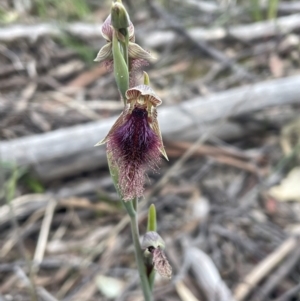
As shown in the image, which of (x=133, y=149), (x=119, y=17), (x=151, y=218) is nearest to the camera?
(x=119, y=17)

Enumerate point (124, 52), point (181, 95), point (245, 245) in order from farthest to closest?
point (181, 95)
point (245, 245)
point (124, 52)

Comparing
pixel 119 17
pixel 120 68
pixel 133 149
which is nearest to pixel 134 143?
pixel 133 149

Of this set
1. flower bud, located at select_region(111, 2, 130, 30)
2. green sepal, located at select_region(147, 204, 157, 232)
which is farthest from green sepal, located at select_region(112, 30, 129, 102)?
green sepal, located at select_region(147, 204, 157, 232)

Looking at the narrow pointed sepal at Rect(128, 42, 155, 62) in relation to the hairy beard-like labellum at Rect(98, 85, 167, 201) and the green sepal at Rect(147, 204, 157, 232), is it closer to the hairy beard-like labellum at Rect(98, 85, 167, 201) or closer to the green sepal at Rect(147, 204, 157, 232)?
the hairy beard-like labellum at Rect(98, 85, 167, 201)

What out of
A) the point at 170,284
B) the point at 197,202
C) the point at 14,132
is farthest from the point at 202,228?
the point at 14,132

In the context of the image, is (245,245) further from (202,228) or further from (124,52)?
(124,52)

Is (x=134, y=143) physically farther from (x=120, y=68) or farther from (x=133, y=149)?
(x=120, y=68)

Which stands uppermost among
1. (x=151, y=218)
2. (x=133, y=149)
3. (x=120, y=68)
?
(x=120, y=68)
